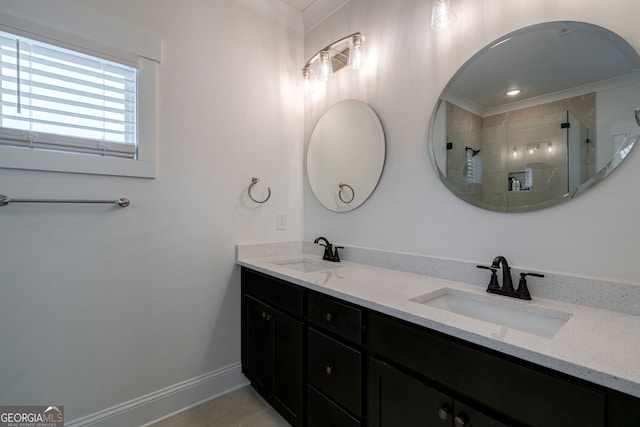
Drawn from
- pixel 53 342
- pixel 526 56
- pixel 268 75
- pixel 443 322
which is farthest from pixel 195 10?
pixel 443 322

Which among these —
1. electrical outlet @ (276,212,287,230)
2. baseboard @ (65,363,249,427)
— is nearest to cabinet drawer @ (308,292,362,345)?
electrical outlet @ (276,212,287,230)

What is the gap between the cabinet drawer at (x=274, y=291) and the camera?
1.43 m

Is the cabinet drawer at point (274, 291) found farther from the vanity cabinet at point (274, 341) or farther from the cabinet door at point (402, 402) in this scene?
the cabinet door at point (402, 402)

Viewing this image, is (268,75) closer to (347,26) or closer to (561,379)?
(347,26)

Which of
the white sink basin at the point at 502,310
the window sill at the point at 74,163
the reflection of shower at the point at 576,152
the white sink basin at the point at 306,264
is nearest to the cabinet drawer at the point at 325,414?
the white sink basin at the point at 502,310

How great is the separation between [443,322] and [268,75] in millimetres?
1933

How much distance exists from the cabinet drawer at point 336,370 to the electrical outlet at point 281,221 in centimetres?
94

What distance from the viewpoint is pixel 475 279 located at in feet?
4.24

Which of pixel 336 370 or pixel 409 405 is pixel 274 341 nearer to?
pixel 336 370

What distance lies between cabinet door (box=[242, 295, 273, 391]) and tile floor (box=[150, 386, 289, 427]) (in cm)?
12

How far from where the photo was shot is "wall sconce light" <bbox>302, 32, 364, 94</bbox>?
1.74 meters

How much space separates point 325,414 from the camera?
50.0 inches

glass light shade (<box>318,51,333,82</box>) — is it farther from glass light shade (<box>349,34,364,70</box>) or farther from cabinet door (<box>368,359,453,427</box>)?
cabinet door (<box>368,359,453,427</box>)

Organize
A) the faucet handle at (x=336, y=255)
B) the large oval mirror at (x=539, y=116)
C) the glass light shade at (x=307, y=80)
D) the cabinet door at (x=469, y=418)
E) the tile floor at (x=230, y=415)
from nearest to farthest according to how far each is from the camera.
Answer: the cabinet door at (x=469, y=418)
the large oval mirror at (x=539, y=116)
the tile floor at (x=230, y=415)
the faucet handle at (x=336, y=255)
the glass light shade at (x=307, y=80)
